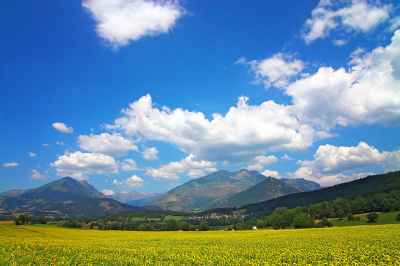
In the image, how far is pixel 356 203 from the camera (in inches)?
6014

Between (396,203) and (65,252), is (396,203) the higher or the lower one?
the lower one

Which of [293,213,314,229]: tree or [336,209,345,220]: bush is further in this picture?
[336,209,345,220]: bush

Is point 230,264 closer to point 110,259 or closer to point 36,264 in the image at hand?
point 110,259

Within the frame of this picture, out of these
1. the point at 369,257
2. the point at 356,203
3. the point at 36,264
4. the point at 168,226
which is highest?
the point at 36,264

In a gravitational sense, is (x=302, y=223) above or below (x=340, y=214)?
above

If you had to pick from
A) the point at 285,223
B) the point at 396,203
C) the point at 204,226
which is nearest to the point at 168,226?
the point at 204,226

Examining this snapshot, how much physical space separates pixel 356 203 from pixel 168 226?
139m

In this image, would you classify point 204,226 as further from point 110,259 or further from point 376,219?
point 110,259

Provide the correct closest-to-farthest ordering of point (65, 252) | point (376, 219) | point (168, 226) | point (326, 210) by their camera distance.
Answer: point (65, 252), point (376, 219), point (326, 210), point (168, 226)

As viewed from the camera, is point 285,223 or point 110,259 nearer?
point 110,259

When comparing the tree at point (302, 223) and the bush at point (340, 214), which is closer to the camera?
the tree at point (302, 223)

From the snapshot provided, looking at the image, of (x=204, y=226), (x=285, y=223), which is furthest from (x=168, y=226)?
(x=285, y=223)

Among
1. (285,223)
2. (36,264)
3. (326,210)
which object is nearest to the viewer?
(36,264)

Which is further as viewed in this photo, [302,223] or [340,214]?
[340,214]
